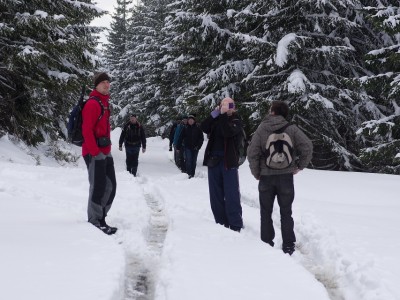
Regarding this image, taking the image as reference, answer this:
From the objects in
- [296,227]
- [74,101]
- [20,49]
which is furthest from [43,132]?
[296,227]

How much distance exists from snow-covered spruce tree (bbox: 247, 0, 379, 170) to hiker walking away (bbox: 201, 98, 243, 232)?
21.6 ft

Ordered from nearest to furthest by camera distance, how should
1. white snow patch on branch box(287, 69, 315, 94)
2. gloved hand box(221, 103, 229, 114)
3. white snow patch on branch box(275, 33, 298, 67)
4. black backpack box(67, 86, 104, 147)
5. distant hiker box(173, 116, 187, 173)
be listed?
black backpack box(67, 86, 104, 147) → gloved hand box(221, 103, 229, 114) → white snow patch on branch box(287, 69, 315, 94) → white snow patch on branch box(275, 33, 298, 67) → distant hiker box(173, 116, 187, 173)

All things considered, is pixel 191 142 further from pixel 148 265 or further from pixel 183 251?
pixel 148 265

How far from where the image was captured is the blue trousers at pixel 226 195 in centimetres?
680

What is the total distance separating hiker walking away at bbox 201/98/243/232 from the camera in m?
6.73

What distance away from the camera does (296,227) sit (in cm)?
705

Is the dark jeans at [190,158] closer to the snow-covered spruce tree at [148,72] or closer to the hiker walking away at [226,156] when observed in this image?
the hiker walking away at [226,156]

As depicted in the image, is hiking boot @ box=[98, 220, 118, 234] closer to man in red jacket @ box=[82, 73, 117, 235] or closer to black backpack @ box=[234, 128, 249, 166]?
man in red jacket @ box=[82, 73, 117, 235]

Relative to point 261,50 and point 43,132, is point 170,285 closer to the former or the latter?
point 261,50

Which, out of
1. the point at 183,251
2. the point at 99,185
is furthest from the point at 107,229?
the point at 183,251

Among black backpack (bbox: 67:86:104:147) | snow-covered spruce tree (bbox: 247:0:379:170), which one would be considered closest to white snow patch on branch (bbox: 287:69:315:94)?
snow-covered spruce tree (bbox: 247:0:379:170)

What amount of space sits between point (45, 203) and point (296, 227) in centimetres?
435

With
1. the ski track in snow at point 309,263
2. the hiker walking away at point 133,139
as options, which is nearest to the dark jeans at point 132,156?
the hiker walking away at point 133,139

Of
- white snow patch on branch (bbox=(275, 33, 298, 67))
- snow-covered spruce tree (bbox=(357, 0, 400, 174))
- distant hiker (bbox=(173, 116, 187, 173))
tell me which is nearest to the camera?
snow-covered spruce tree (bbox=(357, 0, 400, 174))
